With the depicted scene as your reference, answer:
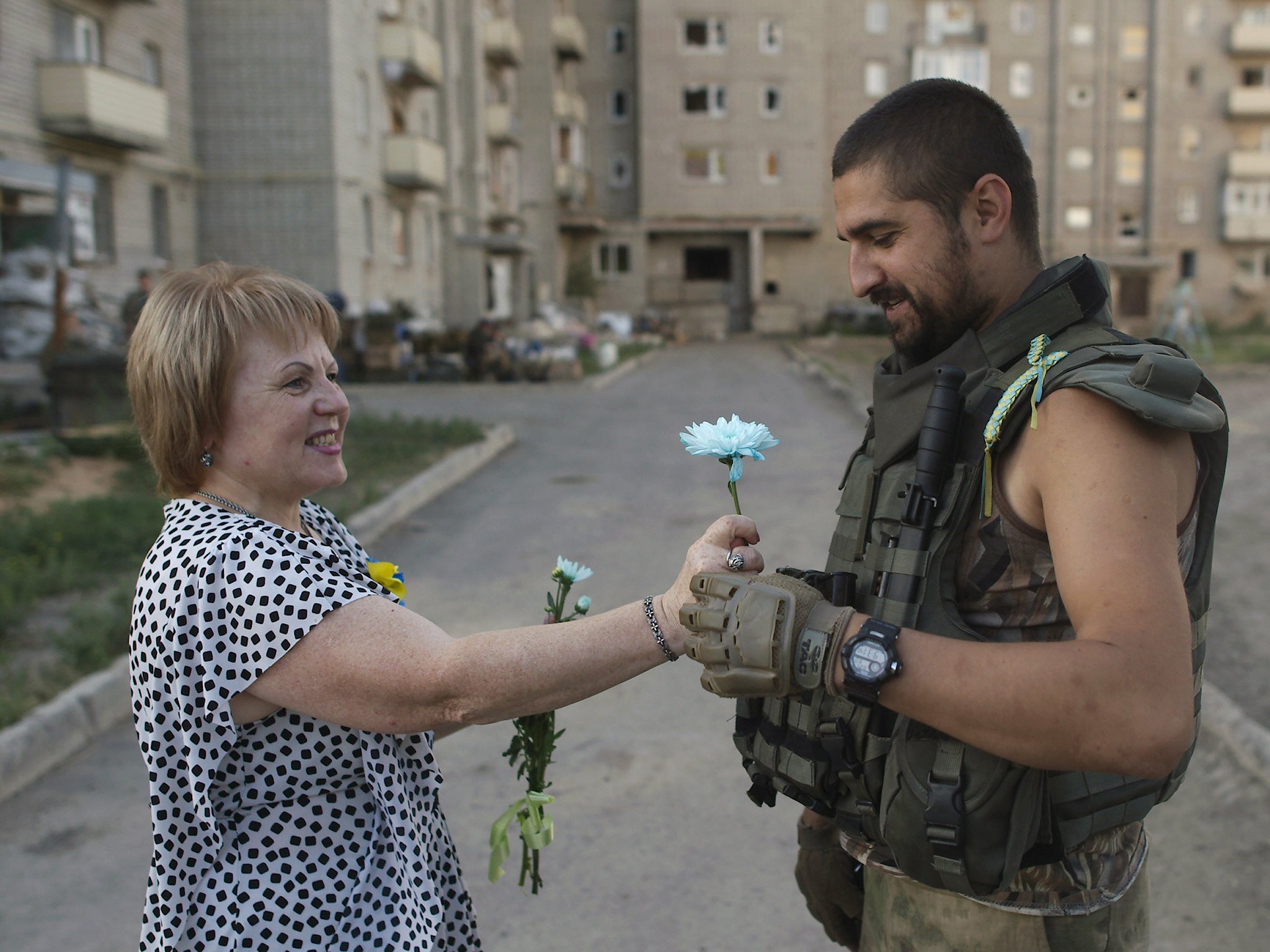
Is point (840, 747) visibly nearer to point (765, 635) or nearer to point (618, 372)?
point (765, 635)

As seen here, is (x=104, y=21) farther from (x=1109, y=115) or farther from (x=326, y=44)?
(x=1109, y=115)

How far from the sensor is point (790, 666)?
1.53 m

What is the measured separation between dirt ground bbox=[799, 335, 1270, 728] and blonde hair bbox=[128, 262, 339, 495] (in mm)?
4870

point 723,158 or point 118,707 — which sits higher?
point 723,158

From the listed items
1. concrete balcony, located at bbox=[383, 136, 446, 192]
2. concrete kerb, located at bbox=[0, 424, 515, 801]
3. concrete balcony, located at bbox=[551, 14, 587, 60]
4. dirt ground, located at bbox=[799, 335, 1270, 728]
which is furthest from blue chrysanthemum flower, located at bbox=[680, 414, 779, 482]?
concrete balcony, located at bbox=[551, 14, 587, 60]

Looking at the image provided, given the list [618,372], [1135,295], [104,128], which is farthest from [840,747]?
[1135,295]

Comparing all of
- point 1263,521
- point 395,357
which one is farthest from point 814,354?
point 1263,521

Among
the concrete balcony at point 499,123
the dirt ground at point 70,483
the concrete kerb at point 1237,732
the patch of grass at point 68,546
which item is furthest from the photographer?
the concrete balcony at point 499,123

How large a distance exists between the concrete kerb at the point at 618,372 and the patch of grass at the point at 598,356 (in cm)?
18

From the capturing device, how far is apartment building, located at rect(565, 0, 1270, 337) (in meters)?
47.3

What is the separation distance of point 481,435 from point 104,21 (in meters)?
13.4

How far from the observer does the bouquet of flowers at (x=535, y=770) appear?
2.22 meters

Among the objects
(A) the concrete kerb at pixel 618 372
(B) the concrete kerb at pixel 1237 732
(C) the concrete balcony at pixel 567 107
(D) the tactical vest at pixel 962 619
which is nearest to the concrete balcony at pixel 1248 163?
(C) the concrete balcony at pixel 567 107

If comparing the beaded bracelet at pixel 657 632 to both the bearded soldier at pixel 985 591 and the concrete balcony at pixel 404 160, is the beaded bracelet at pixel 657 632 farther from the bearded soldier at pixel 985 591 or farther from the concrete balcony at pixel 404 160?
the concrete balcony at pixel 404 160
